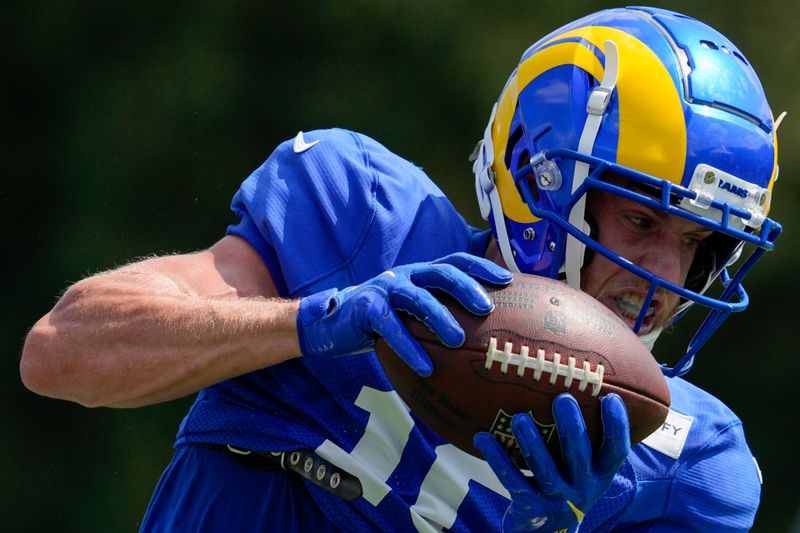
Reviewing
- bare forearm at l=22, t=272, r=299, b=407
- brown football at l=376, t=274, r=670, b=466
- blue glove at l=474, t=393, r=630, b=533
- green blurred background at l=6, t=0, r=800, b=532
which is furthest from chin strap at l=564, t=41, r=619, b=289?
green blurred background at l=6, t=0, r=800, b=532

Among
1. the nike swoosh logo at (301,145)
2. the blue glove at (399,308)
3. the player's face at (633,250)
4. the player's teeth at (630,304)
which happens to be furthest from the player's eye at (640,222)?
the nike swoosh logo at (301,145)

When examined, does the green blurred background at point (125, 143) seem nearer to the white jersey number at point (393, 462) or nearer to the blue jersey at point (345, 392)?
the blue jersey at point (345, 392)

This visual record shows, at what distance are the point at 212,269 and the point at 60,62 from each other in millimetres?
2325

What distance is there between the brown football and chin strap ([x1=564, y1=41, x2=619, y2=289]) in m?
0.35

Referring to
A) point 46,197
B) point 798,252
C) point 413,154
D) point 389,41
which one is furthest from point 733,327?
point 46,197

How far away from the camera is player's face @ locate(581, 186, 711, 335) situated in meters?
2.35

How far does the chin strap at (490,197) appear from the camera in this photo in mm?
2486

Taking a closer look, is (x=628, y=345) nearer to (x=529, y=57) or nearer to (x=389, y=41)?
(x=529, y=57)

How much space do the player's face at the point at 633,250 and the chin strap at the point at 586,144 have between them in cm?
4

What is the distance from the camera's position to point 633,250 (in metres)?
2.36

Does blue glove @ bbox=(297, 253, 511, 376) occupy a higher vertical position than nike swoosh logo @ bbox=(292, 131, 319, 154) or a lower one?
lower

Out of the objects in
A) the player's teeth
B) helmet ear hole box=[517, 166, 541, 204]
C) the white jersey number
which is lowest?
the white jersey number

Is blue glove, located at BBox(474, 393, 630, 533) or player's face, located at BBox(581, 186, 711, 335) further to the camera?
player's face, located at BBox(581, 186, 711, 335)

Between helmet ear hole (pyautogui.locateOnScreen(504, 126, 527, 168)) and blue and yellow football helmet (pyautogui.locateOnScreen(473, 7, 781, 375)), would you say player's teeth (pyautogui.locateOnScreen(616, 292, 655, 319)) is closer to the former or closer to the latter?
blue and yellow football helmet (pyautogui.locateOnScreen(473, 7, 781, 375))
